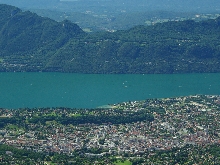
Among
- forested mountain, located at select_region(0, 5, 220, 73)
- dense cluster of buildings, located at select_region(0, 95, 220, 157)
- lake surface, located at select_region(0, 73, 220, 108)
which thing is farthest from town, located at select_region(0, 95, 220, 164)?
forested mountain, located at select_region(0, 5, 220, 73)

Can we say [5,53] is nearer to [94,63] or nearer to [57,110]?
[94,63]

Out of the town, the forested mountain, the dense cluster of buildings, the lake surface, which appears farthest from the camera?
the forested mountain

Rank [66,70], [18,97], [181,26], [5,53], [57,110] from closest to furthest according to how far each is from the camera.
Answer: [57,110] → [18,97] → [66,70] → [5,53] → [181,26]

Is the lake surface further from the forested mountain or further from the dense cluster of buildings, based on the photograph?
the dense cluster of buildings

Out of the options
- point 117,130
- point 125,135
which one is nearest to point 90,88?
point 117,130

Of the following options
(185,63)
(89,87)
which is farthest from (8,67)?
(185,63)

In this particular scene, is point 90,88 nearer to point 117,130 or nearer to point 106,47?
point 106,47
